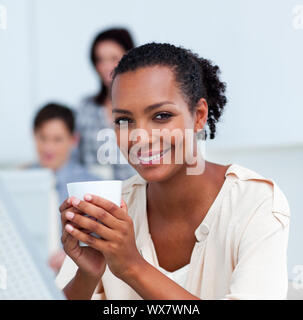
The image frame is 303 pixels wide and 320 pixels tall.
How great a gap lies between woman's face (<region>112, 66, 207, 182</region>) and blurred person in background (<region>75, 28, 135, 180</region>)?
1681 mm

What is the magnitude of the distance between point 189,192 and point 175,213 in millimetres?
58

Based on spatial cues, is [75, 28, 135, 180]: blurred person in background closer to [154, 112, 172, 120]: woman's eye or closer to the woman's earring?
the woman's earring

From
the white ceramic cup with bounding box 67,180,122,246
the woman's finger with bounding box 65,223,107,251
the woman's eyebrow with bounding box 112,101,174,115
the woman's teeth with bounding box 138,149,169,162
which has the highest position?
the woman's eyebrow with bounding box 112,101,174,115

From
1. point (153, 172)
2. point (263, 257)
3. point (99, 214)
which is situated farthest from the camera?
point (153, 172)

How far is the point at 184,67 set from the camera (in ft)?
3.40

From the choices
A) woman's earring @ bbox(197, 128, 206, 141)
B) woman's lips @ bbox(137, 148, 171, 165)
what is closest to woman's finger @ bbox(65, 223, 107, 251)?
woman's lips @ bbox(137, 148, 171, 165)

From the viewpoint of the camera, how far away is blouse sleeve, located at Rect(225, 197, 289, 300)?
2.80 ft

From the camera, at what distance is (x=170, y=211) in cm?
111

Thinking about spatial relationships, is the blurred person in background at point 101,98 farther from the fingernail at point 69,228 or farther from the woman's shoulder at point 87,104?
the fingernail at point 69,228

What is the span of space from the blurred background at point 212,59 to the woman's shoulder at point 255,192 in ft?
3.18

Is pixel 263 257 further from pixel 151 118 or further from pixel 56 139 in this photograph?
pixel 56 139

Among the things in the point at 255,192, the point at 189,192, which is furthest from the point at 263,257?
the point at 189,192
